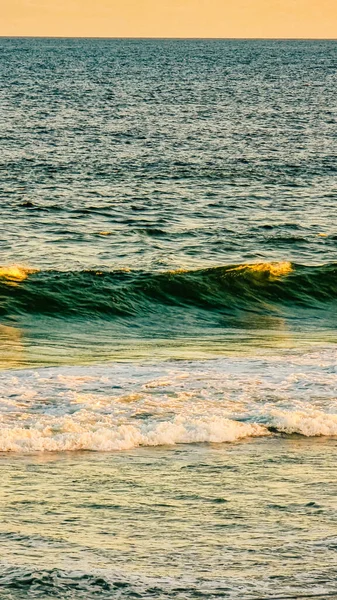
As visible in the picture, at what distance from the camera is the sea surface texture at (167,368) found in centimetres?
820

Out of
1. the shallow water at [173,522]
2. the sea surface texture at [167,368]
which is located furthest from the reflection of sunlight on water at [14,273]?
the shallow water at [173,522]

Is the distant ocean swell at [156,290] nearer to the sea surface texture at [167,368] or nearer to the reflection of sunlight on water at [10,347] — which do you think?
the sea surface texture at [167,368]

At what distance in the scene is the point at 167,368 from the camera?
15.3 metres

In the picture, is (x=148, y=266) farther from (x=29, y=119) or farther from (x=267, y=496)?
(x=29, y=119)

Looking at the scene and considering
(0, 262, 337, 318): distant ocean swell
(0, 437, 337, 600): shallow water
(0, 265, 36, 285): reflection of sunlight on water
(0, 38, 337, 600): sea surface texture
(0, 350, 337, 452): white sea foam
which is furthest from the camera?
(0, 265, 36, 285): reflection of sunlight on water

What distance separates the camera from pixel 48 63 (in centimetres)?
14325

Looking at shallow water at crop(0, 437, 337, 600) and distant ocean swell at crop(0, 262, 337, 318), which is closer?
shallow water at crop(0, 437, 337, 600)

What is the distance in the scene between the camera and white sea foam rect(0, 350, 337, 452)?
11.6 meters

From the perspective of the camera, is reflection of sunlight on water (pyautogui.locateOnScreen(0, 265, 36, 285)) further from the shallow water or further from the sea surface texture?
the shallow water

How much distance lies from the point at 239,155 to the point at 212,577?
35962 millimetres

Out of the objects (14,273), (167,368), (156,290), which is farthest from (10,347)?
(156,290)

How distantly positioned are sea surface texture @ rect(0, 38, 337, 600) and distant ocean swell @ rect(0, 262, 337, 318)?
0.05 metres

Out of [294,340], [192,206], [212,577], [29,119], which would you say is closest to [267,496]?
[212,577]

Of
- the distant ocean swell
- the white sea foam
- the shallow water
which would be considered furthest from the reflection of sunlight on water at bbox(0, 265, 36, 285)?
the shallow water
